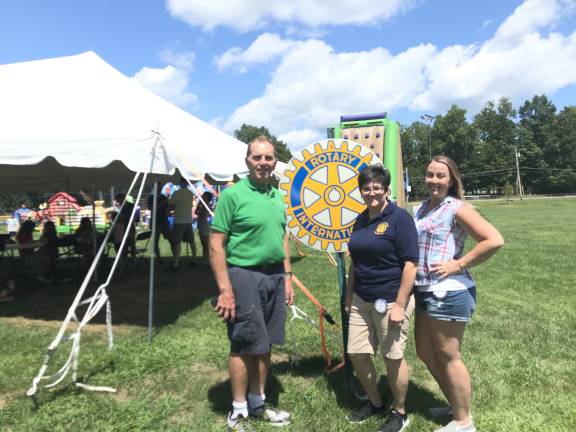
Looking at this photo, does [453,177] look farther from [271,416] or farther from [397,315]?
[271,416]

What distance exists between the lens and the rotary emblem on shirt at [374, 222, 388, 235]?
254 centimetres

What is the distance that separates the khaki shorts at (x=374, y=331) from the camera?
2.60m

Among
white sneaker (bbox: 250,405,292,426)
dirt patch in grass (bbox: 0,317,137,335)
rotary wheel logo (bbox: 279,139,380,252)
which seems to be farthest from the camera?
dirt patch in grass (bbox: 0,317,137,335)

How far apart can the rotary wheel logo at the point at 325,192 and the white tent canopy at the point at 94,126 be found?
1921 mm

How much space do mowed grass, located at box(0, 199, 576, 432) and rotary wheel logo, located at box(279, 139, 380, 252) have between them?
3.15 feet

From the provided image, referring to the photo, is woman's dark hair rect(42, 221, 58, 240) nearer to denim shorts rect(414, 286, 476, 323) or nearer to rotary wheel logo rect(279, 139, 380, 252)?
rotary wheel logo rect(279, 139, 380, 252)

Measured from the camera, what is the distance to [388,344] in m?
2.62

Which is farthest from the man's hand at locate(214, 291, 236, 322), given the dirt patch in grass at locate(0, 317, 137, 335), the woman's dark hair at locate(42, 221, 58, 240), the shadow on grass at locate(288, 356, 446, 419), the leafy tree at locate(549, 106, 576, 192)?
the leafy tree at locate(549, 106, 576, 192)

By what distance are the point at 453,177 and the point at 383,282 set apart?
0.75 meters

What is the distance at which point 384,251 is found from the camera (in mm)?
2535

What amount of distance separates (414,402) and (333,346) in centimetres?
117

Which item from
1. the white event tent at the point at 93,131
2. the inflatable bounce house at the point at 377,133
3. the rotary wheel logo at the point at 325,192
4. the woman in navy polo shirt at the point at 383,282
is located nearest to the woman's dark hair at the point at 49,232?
the white event tent at the point at 93,131

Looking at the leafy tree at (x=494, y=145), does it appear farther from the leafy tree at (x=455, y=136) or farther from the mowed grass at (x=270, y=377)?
the mowed grass at (x=270, y=377)

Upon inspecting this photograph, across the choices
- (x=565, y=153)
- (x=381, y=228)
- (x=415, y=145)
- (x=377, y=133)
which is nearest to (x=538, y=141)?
(x=565, y=153)
